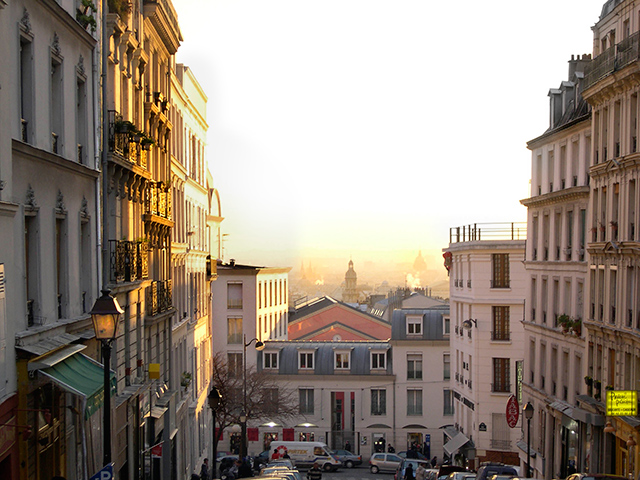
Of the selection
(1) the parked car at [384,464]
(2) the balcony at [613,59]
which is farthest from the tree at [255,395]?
(2) the balcony at [613,59]

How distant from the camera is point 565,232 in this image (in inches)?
1544

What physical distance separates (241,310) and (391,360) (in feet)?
43.1

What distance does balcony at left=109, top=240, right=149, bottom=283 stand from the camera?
2356 cm

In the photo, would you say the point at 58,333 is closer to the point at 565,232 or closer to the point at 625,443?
the point at 625,443

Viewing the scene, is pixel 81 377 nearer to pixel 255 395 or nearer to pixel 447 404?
pixel 255 395

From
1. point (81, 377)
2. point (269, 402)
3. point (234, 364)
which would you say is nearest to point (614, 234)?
point (81, 377)

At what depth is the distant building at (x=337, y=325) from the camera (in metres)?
95.0

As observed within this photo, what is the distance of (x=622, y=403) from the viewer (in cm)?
2864

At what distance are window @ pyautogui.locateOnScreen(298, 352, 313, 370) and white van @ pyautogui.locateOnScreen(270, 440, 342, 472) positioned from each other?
9.33m

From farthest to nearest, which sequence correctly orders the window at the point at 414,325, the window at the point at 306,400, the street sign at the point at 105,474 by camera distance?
1. the window at the point at 414,325
2. the window at the point at 306,400
3. the street sign at the point at 105,474

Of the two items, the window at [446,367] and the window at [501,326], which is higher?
the window at [501,326]

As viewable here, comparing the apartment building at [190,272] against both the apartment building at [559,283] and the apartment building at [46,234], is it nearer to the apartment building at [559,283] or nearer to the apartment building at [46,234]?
the apartment building at [559,283]

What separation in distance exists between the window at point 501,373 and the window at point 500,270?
15.2ft

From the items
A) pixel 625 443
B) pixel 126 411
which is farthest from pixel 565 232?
pixel 126 411
